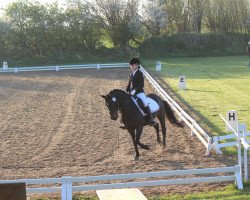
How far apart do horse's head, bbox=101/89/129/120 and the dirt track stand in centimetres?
114

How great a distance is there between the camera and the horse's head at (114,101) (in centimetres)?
1047

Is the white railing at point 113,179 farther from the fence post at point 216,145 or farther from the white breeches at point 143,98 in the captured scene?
the white breeches at point 143,98

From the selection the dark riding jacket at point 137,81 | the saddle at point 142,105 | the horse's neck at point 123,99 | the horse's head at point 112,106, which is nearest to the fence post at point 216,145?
the saddle at point 142,105

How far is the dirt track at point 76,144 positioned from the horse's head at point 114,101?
114 centimetres

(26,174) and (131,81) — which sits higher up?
(131,81)

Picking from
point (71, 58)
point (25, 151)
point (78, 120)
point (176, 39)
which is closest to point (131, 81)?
point (25, 151)

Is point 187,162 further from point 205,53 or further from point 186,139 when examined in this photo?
point 205,53

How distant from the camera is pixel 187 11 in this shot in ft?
163

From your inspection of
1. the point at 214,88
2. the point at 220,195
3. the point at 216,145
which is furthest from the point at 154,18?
the point at 220,195

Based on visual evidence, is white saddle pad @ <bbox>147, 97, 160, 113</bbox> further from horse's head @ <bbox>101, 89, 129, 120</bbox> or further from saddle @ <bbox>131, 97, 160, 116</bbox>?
horse's head @ <bbox>101, 89, 129, 120</bbox>

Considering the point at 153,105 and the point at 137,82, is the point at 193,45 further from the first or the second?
the point at 137,82

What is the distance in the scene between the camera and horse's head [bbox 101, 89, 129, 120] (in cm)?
1047

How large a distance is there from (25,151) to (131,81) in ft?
10.4

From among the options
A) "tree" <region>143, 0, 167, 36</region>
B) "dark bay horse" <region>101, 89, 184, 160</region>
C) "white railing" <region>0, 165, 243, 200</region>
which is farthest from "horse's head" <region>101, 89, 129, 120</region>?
"tree" <region>143, 0, 167, 36</region>
